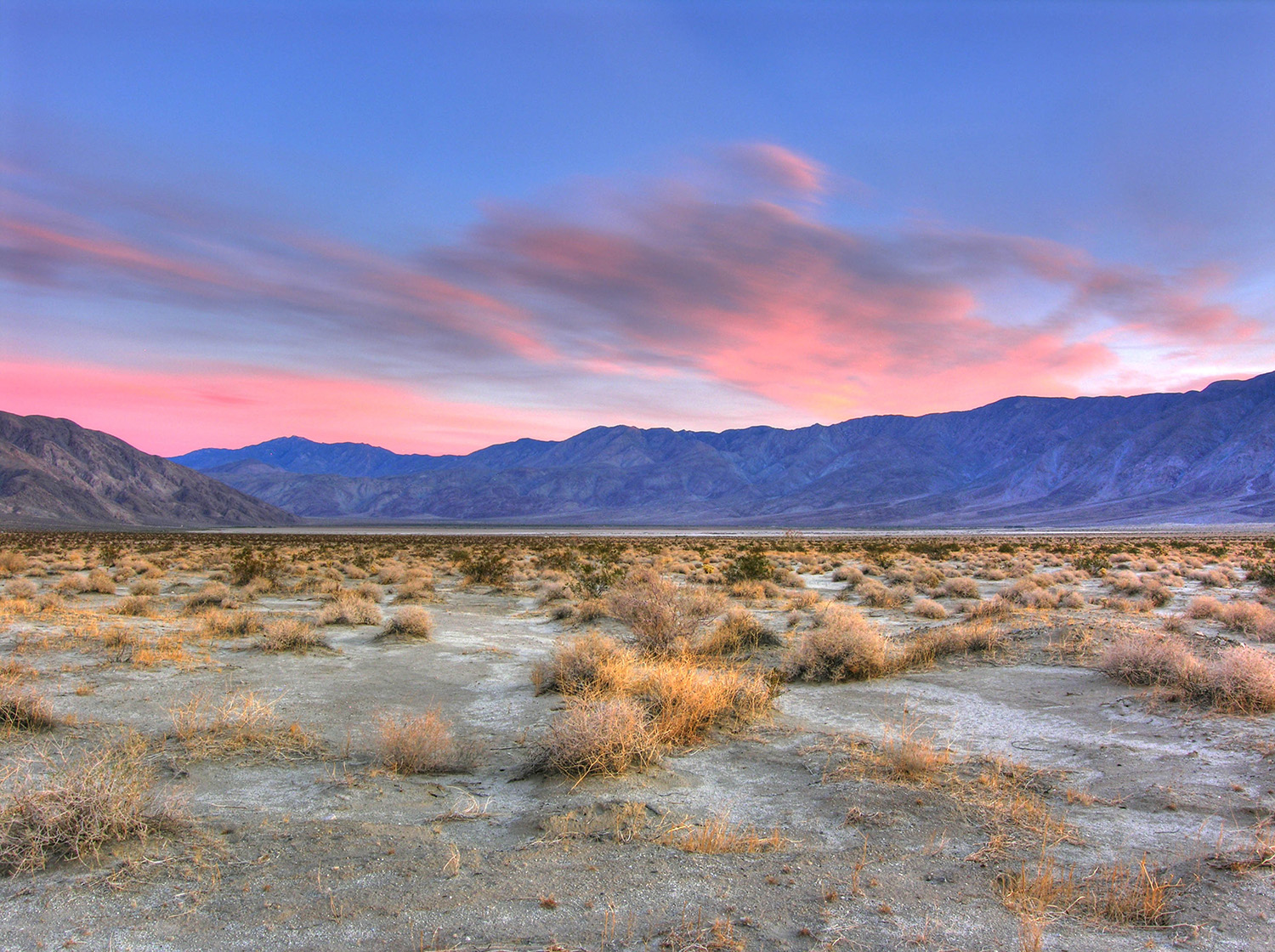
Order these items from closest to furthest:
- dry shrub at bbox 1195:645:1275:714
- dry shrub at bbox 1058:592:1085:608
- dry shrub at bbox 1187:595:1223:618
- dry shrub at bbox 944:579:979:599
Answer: dry shrub at bbox 1195:645:1275:714 → dry shrub at bbox 1187:595:1223:618 → dry shrub at bbox 1058:592:1085:608 → dry shrub at bbox 944:579:979:599

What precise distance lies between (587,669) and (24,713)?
669 centimetres

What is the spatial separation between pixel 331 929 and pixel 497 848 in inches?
56.4

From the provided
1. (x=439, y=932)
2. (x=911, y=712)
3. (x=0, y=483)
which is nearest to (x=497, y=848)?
(x=439, y=932)

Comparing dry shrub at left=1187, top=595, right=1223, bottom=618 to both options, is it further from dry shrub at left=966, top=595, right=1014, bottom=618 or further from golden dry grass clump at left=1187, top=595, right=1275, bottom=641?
dry shrub at left=966, top=595, right=1014, bottom=618

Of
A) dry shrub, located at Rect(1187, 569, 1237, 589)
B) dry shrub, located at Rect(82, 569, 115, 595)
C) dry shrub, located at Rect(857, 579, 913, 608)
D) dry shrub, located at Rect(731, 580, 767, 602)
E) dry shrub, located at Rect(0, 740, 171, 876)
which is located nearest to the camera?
dry shrub, located at Rect(0, 740, 171, 876)

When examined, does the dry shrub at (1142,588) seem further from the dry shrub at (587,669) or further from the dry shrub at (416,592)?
the dry shrub at (416,592)

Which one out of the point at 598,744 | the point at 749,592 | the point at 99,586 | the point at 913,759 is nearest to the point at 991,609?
the point at 749,592

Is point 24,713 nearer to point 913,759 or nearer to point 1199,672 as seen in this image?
point 913,759

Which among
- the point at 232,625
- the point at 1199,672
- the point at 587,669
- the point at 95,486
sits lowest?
the point at 232,625

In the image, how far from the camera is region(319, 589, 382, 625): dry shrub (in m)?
17.3

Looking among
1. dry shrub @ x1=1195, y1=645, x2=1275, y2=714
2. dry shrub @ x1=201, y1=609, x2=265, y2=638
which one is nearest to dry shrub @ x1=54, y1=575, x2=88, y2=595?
dry shrub @ x1=201, y1=609, x2=265, y2=638

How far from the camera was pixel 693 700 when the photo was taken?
898 centimetres

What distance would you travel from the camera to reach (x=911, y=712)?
10.2 meters

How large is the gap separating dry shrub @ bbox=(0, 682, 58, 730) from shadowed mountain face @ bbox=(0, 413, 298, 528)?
136 m
